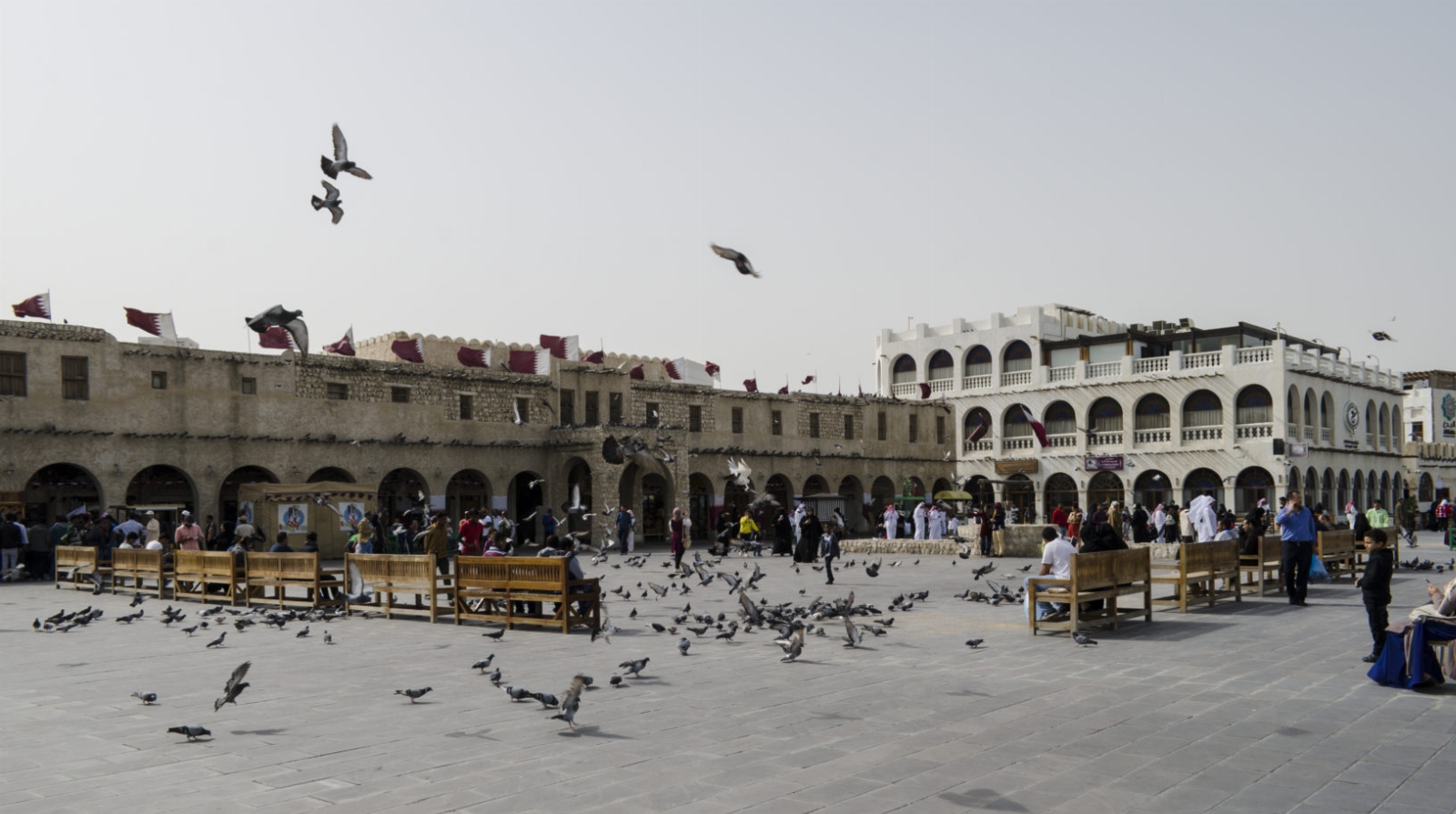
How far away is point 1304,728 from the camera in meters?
7.45

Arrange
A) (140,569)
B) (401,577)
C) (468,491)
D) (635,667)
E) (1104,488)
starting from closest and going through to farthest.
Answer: (635,667) → (401,577) → (140,569) → (468,491) → (1104,488)

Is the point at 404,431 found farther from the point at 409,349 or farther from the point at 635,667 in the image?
the point at 635,667

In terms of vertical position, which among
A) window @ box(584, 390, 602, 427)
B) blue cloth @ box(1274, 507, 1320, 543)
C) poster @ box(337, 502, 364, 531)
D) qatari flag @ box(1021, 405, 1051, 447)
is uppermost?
window @ box(584, 390, 602, 427)

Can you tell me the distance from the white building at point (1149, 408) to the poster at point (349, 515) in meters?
30.6

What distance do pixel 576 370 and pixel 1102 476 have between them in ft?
84.2

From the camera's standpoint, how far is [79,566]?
21.8 m

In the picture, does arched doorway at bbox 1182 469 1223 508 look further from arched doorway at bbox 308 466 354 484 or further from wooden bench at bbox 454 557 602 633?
wooden bench at bbox 454 557 602 633

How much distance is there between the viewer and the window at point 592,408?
43.0 meters

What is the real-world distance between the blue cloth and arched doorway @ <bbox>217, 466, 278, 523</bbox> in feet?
95.5

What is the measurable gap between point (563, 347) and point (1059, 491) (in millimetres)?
24611

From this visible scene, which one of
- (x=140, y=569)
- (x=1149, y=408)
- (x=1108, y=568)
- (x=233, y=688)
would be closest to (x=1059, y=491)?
(x=1149, y=408)

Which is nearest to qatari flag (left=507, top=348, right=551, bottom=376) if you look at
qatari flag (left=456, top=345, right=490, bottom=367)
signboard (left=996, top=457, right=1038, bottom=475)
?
qatari flag (left=456, top=345, right=490, bottom=367)

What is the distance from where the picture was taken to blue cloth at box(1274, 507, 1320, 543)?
14.6m

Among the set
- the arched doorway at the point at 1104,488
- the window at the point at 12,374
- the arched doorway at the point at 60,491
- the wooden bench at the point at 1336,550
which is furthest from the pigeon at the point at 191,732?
the arched doorway at the point at 1104,488
